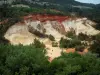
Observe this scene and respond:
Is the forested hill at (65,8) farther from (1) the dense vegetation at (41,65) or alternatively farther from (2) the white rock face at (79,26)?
(1) the dense vegetation at (41,65)

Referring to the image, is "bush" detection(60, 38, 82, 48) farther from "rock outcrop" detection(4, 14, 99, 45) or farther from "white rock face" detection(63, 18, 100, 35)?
"white rock face" detection(63, 18, 100, 35)

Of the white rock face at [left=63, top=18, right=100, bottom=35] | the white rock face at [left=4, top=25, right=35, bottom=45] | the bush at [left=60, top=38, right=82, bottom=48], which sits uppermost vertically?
the bush at [left=60, top=38, right=82, bottom=48]

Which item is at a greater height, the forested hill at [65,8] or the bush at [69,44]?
the bush at [69,44]

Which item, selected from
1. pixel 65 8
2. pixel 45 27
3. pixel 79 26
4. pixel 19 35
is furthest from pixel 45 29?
pixel 65 8

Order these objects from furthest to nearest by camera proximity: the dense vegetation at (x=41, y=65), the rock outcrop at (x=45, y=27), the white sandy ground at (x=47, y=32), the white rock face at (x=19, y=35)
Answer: the rock outcrop at (x=45, y=27) < the white rock face at (x=19, y=35) < the white sandy ground at (x=47, y=32) < the dense vegetation at (x=41, y=65)

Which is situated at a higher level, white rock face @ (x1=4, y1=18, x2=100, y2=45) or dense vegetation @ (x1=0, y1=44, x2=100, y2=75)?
dense vegetation @ (x1=0, y1=44, x2=100, y2=75)

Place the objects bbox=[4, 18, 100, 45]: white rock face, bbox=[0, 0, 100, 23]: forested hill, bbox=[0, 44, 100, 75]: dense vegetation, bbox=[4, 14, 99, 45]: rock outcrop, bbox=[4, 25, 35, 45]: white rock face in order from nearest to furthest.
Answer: bbox=[0, 44, 100, 75]: dense vegetation → bbox=[4, 25, 35, 45]: white rock face → bbox=[4, 18, 100, 45]: white rock face → bbox=[4, 14, 99, 45]: rock outcrop → bbox=[0, 0, 100, 23]: forested hill

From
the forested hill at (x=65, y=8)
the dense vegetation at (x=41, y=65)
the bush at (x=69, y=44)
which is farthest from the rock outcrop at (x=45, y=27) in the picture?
the dense vegetation at (x=41, y=65)

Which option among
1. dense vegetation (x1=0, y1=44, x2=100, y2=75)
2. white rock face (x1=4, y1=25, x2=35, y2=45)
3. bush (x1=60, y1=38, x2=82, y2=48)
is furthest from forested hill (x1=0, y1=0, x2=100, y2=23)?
dense vegetation (x1=0, y1=44, x2=100, y2=75)

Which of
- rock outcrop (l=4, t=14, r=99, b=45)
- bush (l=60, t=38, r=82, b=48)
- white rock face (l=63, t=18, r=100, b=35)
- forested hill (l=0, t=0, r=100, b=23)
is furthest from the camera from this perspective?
forested hill (l=0, t=0, r=100, b=23)

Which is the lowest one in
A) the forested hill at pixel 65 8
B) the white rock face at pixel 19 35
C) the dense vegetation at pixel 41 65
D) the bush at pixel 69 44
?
the forested hill at pixel 65 8

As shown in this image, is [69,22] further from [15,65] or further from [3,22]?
[15,65]
